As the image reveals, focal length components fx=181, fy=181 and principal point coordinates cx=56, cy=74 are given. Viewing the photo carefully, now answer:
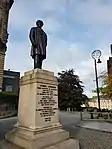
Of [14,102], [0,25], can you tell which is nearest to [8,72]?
[0,25]

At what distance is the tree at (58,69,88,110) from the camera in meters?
36.2

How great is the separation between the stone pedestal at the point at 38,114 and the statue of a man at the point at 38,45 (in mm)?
594

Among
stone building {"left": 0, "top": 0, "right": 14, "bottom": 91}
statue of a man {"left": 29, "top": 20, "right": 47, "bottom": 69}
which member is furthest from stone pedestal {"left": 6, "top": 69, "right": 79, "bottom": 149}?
stone building {"left": 0, "top": 0, "right": 14, "bottom": 91}

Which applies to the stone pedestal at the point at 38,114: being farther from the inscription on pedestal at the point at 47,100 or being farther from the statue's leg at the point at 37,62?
the statue's leg at the point at 37,62

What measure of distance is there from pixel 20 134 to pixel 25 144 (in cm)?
56

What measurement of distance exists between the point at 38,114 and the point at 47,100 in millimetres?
668

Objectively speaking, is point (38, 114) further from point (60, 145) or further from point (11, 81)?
point (11, 81)

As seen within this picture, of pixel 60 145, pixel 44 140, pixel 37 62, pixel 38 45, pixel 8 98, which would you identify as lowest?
pixel 60 145

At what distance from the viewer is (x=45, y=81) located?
255 inches

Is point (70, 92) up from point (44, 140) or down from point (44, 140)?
up

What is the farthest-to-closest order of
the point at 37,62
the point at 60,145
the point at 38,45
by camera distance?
the point at 38,45 → the point at 37,62 → the point at 60,145

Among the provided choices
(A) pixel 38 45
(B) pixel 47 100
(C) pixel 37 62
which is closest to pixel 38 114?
(B) pixel 47 100

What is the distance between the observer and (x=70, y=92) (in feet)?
121

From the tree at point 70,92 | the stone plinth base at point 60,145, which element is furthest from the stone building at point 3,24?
the stone plinth base at point 60,145
